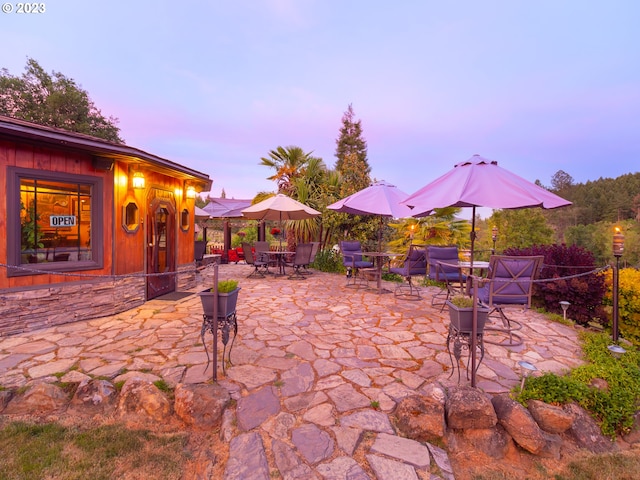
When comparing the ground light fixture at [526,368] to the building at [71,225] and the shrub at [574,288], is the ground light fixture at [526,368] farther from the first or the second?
the building at [71,225]

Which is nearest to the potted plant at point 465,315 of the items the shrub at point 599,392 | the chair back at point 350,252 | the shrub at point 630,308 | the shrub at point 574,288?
the shrub at point 599,392

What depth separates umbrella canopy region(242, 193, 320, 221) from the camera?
8094 millimetres

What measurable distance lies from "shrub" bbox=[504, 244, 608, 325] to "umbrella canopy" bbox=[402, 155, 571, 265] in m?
2.09

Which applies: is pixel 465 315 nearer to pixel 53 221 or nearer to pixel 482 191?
pixel 482 191

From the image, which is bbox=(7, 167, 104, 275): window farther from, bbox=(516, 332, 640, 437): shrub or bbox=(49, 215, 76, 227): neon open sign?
bbox=(516, 332, 640, 437): shrub

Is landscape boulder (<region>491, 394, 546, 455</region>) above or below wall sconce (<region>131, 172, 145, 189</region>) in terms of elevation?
below

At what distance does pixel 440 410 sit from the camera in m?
2.40

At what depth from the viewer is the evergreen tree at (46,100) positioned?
18.4 metres

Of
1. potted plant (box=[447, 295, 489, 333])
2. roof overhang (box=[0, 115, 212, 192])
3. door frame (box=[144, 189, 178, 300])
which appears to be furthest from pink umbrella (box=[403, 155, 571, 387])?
door frame (box=[144, 189, 178, 300])

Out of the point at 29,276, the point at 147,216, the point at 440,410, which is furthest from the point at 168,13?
the point at 440,410

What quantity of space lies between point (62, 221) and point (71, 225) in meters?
0.13

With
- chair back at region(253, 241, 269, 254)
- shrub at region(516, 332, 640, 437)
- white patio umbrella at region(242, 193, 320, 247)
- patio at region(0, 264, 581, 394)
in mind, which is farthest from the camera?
chair back at region(253, 241, 269, 254)

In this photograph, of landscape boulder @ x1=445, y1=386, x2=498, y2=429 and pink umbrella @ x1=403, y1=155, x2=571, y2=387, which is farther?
pink umbrella @ x1=403, y1=155, x2=571, y2=387

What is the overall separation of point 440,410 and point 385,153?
119 ft
